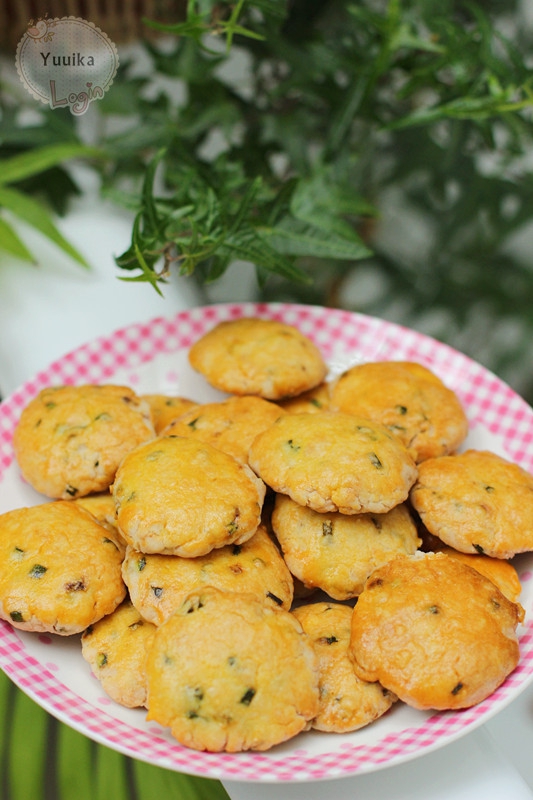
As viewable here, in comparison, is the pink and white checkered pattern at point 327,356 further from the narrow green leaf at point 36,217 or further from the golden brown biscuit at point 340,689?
the narrow green leaf at point 36,217

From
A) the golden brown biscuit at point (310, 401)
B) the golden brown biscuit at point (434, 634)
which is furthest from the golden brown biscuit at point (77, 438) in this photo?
the golden brown biscuit at point (434, 634)

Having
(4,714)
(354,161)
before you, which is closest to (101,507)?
(4,714)

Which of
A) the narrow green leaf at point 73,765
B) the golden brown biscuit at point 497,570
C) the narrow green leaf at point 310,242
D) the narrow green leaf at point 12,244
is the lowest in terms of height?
the narrow green leaf at point 73,765

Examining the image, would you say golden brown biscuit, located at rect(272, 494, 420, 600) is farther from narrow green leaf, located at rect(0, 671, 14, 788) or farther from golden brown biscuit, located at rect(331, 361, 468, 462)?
narrow green leaf, located at rect(0, 671, 14, 788)

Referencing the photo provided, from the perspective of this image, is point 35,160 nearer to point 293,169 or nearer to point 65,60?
point 65,60

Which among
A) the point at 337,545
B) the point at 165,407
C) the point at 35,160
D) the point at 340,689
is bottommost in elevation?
the point at 340,689

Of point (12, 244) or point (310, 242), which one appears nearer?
point (310, 242)

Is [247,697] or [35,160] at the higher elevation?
[35,160]

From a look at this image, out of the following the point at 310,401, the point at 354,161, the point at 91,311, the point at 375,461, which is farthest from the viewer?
the point at 354,161
